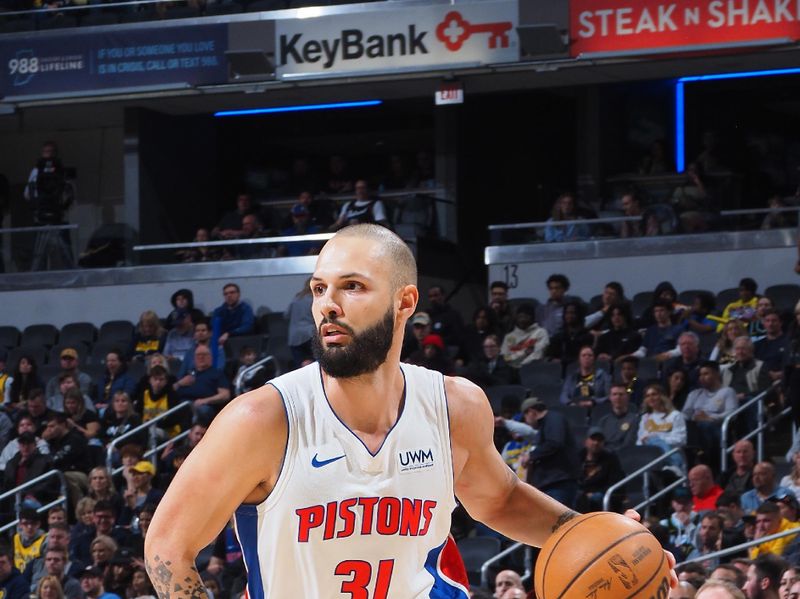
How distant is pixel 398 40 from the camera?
17.5 metres

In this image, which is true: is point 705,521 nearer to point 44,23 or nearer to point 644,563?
point 644,563

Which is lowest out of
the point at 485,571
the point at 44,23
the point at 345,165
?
the point at 485,571

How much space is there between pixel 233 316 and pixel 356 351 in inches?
508

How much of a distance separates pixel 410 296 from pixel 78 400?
11387mm

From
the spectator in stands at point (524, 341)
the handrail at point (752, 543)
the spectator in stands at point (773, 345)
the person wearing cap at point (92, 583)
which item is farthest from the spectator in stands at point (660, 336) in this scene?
the person wearing cap at point (92, 583)

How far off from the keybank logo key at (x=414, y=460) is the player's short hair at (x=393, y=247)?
0.42m

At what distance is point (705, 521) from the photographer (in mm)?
10125

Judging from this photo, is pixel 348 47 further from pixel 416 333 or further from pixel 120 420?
pixel 120 420

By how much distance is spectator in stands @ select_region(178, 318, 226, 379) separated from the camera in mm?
15562

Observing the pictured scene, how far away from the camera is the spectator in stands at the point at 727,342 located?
42.1 feet

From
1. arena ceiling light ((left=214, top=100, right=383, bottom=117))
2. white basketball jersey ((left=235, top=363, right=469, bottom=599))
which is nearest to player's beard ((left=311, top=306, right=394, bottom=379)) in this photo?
white basketball jersey ((left=235, top=363, right=469, bottom=599))

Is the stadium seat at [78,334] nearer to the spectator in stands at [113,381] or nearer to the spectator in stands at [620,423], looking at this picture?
the spectator in stands at [113,381]

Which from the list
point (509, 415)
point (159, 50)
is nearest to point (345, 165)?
point (159, 50)

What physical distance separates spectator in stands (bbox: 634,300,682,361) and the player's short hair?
1001 centimetres
